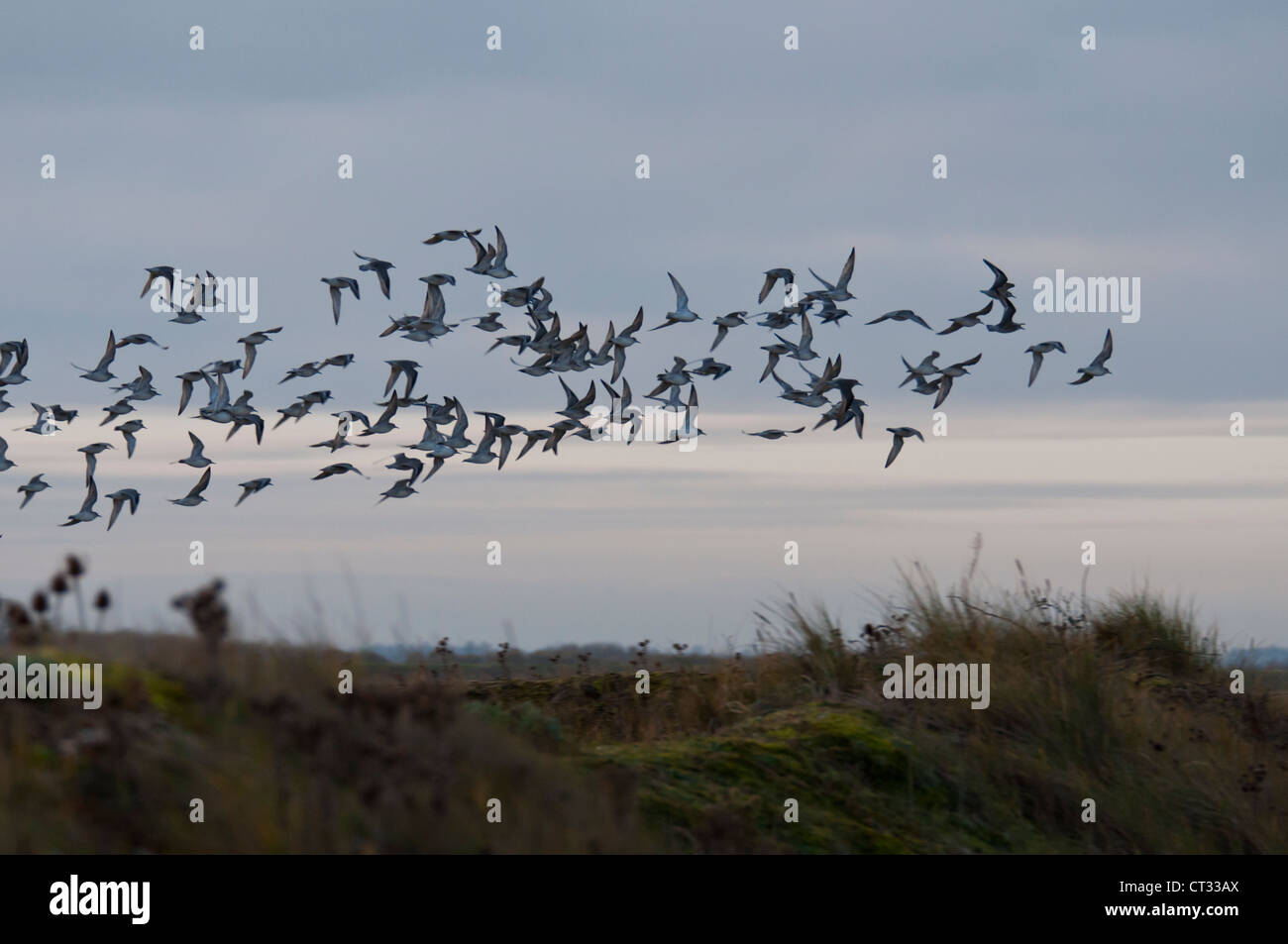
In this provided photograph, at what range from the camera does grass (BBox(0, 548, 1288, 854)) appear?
6207mm

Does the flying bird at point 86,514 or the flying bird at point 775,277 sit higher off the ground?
the flying bird at point 775,277

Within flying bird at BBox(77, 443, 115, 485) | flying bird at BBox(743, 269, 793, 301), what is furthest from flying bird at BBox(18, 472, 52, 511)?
flying bird at BBox(743, 269, 793, 301)

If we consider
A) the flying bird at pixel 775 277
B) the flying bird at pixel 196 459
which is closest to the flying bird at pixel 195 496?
the flying bird at pixel 196 459

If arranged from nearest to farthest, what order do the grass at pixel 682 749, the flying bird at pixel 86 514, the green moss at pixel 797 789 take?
the grass at pixel 682 749 < the green moss at pixel 797 789 < the flying bird at pixel 86 514

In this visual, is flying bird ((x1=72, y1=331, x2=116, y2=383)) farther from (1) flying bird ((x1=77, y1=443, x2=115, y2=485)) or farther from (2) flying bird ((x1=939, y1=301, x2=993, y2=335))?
(2) flying bird ((x1=939, y1=301, x2=993, y2=335))

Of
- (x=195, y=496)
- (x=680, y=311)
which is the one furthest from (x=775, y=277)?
(x=195, y=496)

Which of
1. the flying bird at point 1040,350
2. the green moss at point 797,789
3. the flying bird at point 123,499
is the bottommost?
the green moss at point 797,789

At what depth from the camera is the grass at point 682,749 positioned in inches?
244

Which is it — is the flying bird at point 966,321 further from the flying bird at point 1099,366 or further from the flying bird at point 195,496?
the flying bird at point 195,496

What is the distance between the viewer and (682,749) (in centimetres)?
962
